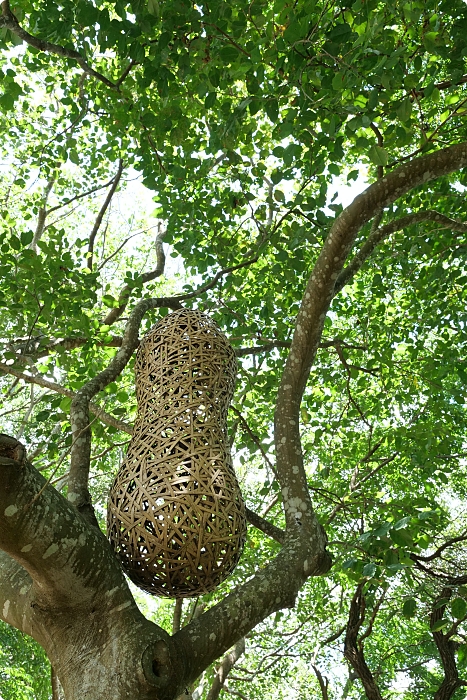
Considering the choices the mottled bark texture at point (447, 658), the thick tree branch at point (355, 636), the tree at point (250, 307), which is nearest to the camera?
the tree at point (250, 307)

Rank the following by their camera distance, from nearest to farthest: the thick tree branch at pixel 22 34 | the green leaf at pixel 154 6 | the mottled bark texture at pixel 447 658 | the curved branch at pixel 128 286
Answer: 1. the green leaf at pixel 154 6
2. the mottled bark texture at pixel 447 658
3. the thick tree branch at pixel 22 34
4. the curved branch at pixel 128 286

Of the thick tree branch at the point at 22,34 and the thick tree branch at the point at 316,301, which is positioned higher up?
the thick tree branch at the point at 22,34

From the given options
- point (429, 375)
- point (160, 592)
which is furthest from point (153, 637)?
point (429, 375)

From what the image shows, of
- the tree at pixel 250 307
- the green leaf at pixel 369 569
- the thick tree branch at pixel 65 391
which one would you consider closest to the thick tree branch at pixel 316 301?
the tree at pixel 250 307

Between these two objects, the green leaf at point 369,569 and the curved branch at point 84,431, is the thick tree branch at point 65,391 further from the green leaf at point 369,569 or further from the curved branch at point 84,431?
the green leaf at point 369,569

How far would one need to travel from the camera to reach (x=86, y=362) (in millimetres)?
4398

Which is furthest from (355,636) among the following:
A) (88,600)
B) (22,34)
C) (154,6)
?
(22,34)

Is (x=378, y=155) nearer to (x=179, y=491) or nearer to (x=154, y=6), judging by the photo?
(x=154, y=6)

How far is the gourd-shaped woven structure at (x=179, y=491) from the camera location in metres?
1.87

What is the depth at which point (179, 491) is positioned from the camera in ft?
6.19

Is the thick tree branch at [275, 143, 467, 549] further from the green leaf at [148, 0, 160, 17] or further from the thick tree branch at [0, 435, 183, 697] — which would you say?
the green leaf at [148, 0, 160, 17]

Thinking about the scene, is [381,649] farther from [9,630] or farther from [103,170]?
[103,170]

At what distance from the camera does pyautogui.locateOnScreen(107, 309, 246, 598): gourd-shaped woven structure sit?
1.87m

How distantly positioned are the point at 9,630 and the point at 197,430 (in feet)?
26.6
